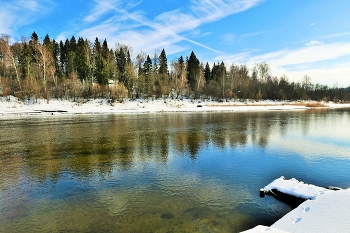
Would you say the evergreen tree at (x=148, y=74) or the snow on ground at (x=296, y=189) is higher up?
the evergreen tree at (x=148, y=74)

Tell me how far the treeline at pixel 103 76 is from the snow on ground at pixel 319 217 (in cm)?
5358

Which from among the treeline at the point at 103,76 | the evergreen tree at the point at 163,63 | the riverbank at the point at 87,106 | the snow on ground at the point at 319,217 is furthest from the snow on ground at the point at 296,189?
the evergreen tree at the point at 163,63

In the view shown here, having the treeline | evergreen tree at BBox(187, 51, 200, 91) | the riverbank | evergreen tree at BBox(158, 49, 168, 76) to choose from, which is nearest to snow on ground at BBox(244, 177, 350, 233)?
the riverbank

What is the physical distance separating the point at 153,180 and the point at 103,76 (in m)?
57.4

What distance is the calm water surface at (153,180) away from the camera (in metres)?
6.41

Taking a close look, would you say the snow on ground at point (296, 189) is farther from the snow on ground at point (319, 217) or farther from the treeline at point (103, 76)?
the treeline at point (103, 76)

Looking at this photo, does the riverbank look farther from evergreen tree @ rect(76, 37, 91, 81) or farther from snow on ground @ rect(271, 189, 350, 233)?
snow on ground @ rect(271, 189, 350, 233)

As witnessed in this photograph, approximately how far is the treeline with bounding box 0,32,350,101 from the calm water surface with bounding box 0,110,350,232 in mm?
41937

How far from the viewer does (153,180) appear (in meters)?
9.45

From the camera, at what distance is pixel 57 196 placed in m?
8.08

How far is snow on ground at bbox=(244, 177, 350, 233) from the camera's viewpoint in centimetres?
519

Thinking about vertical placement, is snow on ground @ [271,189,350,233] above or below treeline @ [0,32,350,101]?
below

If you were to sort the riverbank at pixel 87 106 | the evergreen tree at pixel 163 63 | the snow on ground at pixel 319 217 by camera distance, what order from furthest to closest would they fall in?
the evergreen tree at pixel 163 63, the riverbank at pixel 87 106, the snow on ground at pixel 319 217

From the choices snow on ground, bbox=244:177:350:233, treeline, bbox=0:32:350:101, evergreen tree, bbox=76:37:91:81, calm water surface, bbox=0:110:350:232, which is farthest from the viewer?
evergreen tree, bbox=76:37:91:81
